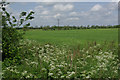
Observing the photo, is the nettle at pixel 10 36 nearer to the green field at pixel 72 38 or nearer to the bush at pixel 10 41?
the bush at pixel 10 41

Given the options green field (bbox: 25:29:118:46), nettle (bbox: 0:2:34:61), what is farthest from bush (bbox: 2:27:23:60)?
green field (bbox: 25:29:118:46)

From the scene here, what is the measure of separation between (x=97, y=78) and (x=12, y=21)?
3889mm

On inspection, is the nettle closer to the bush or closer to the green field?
the bush

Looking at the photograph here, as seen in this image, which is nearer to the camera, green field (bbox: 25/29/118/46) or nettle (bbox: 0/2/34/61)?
nettle (bbox: 0/2/34/61)

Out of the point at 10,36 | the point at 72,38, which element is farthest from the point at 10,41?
the point at 72,38

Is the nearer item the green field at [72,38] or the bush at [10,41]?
the bush at [10,41]

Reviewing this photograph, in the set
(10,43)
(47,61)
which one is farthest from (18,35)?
(47,61)

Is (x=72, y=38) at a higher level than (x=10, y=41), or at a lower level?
lower

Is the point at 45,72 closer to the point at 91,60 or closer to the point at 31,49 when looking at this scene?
the point at 91,60

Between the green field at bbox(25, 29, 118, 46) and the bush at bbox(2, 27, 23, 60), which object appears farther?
the green field at bbox(25, 29, 118, 46)

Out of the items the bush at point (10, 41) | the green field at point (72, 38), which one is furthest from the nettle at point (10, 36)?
the green field at point (72, 38)

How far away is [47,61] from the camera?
6422 millimetres

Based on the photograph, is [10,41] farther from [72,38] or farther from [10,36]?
[72,38]

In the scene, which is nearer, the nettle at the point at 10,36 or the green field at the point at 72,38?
the nettle at the point at 10,36
